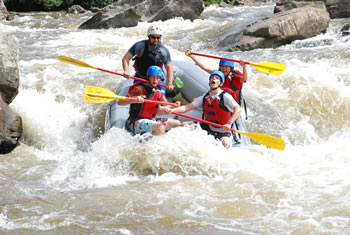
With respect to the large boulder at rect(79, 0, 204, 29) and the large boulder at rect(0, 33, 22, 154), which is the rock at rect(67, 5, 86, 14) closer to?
the large boulder at rect(79, 0, 204, 29)

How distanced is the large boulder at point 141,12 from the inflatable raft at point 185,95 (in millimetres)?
7386

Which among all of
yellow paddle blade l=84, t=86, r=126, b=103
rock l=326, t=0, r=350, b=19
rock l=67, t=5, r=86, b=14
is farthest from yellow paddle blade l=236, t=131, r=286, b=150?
rock l=67, t=5, r=86, b=14

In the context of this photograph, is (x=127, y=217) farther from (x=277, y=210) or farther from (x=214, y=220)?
(x=277, y=210)

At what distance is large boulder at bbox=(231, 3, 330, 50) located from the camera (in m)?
10.2

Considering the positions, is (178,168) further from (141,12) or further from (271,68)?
(141,12)

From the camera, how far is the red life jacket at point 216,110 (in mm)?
4812

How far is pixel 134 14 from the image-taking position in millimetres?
13914

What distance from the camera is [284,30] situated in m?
10.3

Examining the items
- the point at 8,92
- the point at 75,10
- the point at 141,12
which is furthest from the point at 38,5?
the point at 8,92

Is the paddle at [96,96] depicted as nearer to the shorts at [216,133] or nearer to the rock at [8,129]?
the shorts at [216,133]

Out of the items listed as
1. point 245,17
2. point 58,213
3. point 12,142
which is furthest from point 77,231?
point 245,17

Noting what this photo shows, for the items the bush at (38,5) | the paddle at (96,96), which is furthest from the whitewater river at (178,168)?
the bush at (38,5)

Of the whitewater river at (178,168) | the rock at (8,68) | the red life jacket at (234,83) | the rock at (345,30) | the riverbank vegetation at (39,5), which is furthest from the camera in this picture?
the riverbank vegetation at (39,5)

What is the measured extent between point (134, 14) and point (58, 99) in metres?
7.76
